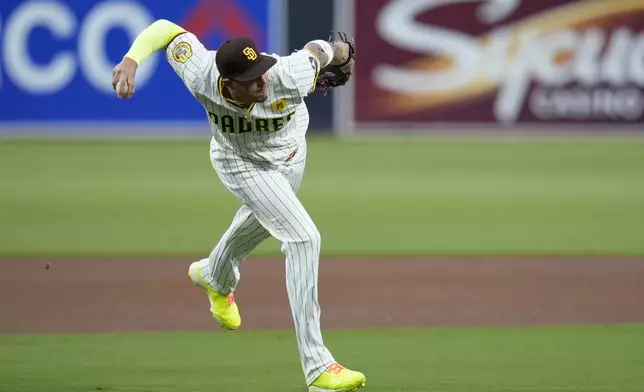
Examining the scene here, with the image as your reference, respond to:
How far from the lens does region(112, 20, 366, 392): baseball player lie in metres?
5.51

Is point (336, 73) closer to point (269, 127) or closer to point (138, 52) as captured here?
point (269, 127)

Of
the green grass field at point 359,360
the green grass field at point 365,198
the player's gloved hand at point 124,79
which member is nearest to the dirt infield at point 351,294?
the green grass field at point 359,360

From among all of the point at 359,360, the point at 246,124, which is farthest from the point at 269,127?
the point at 359,360

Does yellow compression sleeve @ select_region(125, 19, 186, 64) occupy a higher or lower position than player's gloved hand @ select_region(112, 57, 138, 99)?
higher

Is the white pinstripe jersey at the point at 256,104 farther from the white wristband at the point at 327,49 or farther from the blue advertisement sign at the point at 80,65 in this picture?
the blue advertisement sign at the point at 80,65

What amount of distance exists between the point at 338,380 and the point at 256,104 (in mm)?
1274

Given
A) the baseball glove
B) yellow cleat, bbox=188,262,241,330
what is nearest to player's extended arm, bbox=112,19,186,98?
the baseball glove

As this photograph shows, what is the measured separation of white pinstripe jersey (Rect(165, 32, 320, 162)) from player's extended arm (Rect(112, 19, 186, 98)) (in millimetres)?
49

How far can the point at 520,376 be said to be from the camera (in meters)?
6.16

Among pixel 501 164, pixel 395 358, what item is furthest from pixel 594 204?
pixel 395 358

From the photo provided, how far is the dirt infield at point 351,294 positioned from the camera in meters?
7.85

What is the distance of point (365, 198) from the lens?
14359 millimetres

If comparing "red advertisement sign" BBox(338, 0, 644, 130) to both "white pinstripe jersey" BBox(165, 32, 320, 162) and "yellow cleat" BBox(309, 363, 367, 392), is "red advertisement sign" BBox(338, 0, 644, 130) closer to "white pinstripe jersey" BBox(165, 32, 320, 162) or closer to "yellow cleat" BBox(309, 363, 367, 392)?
"white pinstripe jersey" BBox(165, 32, 320, 162)

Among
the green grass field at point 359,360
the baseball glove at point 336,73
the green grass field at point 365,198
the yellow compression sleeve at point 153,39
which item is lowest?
A: the green grass field at point 365,198
